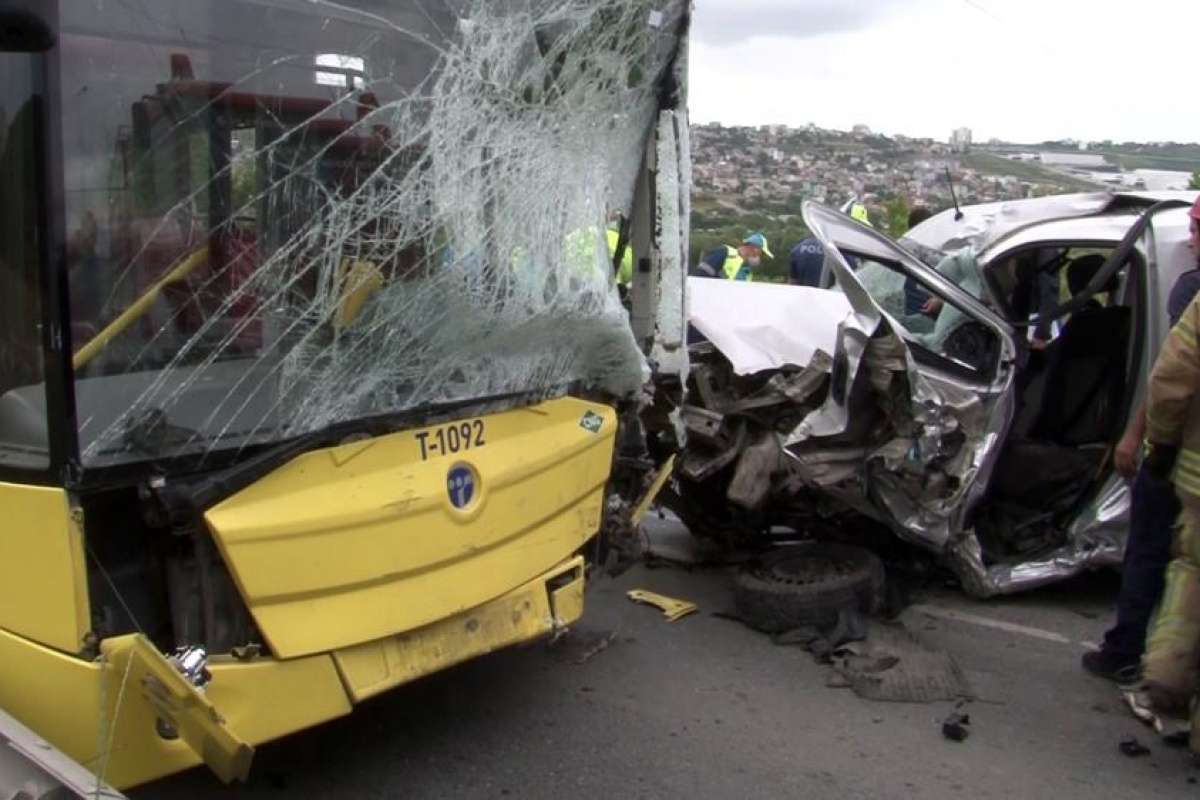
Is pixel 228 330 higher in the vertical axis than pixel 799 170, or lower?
lower

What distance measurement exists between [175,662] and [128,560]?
0.97 ft

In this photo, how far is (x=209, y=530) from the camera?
119 inches

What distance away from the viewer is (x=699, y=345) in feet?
18.7

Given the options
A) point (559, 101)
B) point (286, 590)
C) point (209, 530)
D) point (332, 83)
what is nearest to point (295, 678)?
point (286, 590)

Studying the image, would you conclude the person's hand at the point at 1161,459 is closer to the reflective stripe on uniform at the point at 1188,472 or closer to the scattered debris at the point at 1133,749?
the reflective stripe on uniform at the point at 1188,472

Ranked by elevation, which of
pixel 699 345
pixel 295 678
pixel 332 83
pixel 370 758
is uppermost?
pixel 332 83

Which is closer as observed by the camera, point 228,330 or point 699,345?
point 228,330

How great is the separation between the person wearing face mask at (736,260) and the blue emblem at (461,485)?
5.65 m

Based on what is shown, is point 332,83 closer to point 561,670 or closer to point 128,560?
point 128,560

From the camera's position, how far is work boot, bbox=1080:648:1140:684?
15.0 feet

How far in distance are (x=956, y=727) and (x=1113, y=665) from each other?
0.85m

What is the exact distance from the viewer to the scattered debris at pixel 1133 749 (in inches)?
158

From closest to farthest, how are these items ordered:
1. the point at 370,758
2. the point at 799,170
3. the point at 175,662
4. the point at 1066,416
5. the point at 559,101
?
1. the point at 175,662
2. the point at 559,101
3. the point at 370,758
4. the point at 1066,416
5. the point at 799,170

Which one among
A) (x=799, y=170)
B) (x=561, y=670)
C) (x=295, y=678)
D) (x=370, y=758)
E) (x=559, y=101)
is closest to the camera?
(x=295, y=678)
